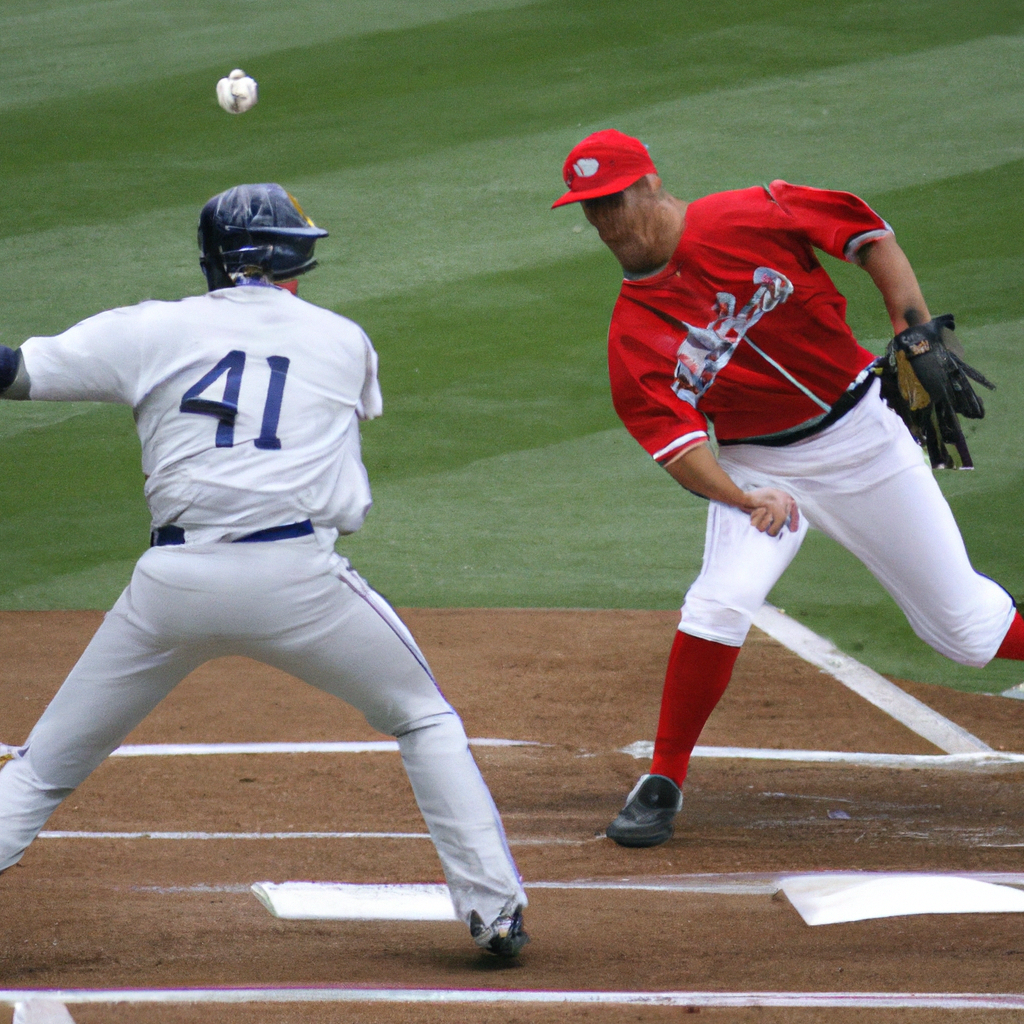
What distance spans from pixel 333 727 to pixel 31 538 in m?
2.58

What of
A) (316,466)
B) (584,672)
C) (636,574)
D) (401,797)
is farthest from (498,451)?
(316,466)

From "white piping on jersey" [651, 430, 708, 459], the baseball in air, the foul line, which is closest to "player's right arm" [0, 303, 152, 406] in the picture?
"white piping on jersey" [651, 430, 708, 459]

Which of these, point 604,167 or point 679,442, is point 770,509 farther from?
point 604,167

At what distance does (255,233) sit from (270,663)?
93cm

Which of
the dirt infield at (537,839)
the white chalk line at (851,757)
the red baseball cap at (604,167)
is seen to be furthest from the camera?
the white chalk line at (851,757)

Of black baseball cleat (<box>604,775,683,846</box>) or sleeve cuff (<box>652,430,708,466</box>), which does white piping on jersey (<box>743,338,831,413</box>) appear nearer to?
sleeve cuff (<box>652,430,708,466</box>)

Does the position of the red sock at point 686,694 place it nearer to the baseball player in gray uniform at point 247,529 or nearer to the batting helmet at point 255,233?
the baseball player in gray uniform at point 247,529

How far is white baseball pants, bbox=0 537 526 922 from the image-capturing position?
2.83 metres

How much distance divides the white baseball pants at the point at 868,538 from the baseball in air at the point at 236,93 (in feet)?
25.0

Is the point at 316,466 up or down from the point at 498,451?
up

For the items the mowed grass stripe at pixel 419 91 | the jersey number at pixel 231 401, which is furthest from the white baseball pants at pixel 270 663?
the mowed grass stripe at pixel 419 91

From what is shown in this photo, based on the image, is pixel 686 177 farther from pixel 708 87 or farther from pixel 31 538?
pixel 31 538

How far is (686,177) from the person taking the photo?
10023 millimetres

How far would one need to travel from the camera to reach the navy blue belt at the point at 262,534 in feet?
9.37
